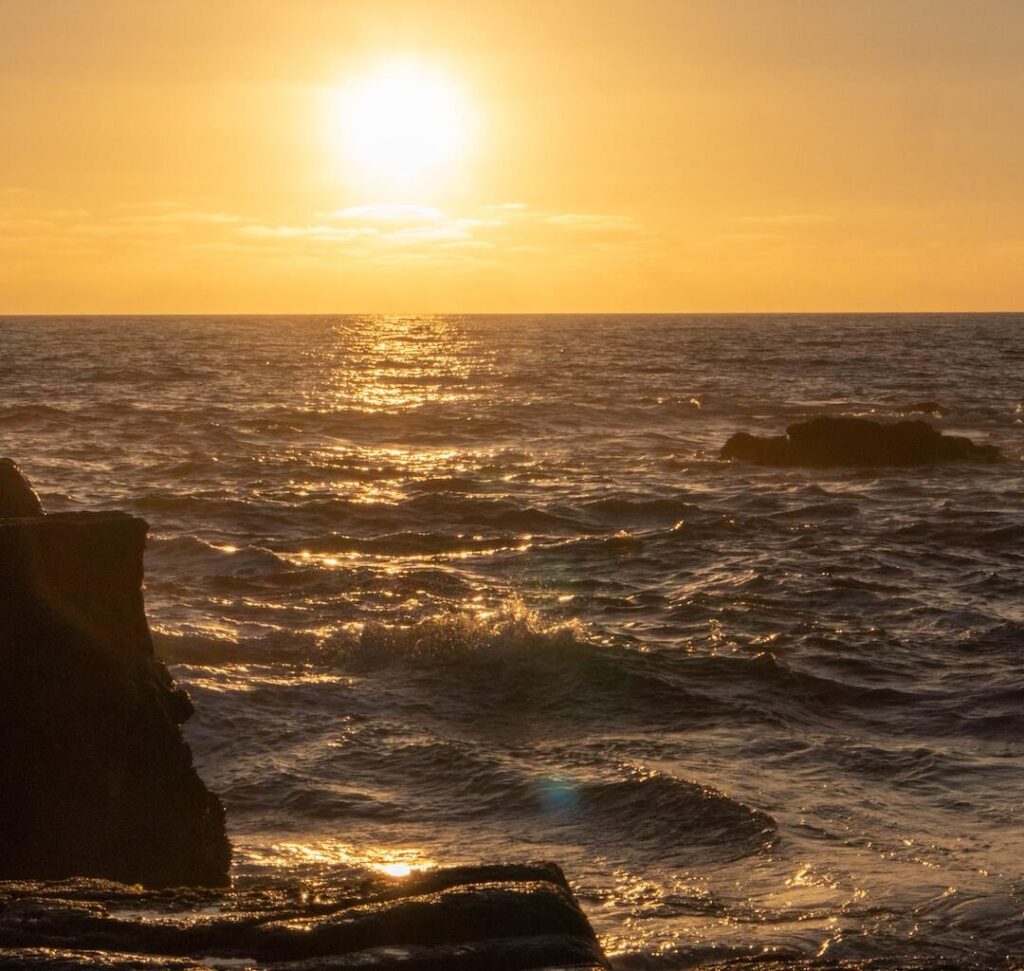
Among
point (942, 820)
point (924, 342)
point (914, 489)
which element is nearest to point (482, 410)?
point (914, 489)

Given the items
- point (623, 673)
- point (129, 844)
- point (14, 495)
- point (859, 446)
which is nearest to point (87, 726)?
point (129, 844)

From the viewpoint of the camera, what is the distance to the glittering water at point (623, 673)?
753 centimetres

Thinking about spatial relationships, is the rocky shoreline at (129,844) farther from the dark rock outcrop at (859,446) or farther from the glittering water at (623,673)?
the dark rock outcrop at (859,446)

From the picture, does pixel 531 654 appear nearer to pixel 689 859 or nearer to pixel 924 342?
pixel 689 859

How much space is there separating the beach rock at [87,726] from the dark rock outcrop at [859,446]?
2291 cm

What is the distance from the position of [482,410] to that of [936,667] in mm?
31265

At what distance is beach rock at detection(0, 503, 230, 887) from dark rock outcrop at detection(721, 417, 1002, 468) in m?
22.9

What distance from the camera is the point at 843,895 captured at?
7.05 m

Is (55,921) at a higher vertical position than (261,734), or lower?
higher

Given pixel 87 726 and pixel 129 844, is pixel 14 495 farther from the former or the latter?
pixel 129 844

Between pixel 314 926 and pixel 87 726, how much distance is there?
85.9 inches

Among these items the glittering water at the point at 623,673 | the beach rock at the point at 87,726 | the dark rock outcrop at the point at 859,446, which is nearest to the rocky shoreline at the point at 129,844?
the beach rock at the point at 87,726

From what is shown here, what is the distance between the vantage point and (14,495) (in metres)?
7.20

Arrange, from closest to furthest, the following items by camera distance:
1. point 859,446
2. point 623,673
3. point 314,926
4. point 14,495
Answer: point 314,926 < point 14,495 < point 623,673 < point 859,446
